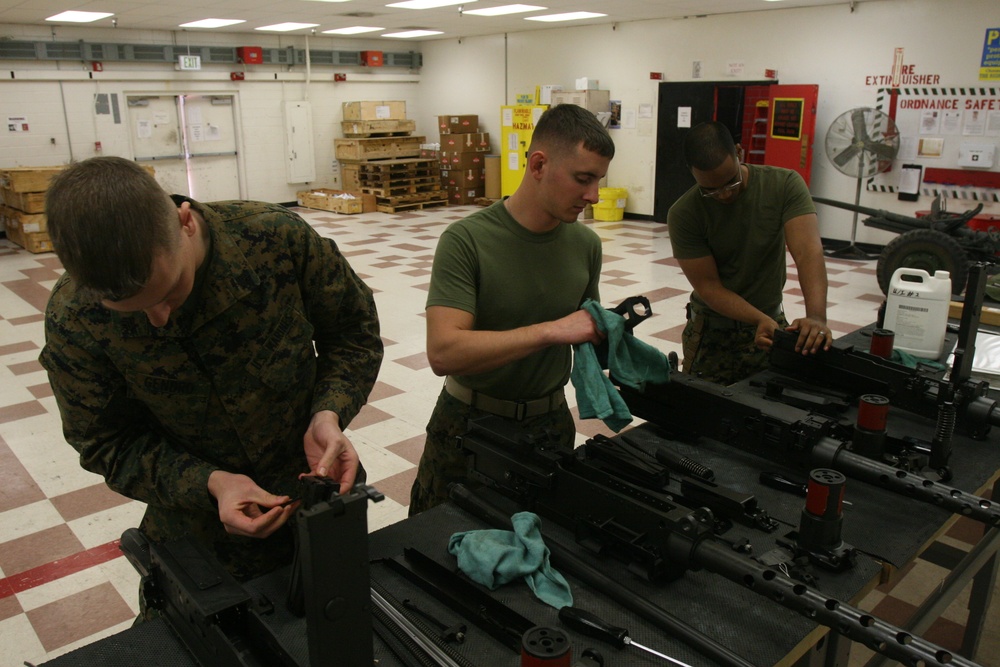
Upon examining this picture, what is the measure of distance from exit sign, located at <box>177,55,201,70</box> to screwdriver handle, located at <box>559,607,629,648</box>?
37.4ft

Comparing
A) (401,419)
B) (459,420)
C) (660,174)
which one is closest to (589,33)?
(660,174)

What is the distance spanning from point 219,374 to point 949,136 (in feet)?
27.2

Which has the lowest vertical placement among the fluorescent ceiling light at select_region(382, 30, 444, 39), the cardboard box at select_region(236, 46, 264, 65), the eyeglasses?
the eyeglasses

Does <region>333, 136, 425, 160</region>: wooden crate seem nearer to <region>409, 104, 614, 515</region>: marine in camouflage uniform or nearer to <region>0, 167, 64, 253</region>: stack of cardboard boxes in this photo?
<region>0, 167, 64, 253</region>: stack of cardboard boxes

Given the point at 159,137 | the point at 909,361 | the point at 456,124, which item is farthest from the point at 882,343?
the point at 159,137

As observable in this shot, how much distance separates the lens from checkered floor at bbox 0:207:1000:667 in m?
2.59

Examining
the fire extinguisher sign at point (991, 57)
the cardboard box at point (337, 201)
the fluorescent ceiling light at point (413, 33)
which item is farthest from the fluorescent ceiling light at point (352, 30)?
the fire extinguisher sign at point (991, 57)

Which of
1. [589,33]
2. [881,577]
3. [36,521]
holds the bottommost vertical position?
[36,521]

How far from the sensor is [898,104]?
788 centimetres

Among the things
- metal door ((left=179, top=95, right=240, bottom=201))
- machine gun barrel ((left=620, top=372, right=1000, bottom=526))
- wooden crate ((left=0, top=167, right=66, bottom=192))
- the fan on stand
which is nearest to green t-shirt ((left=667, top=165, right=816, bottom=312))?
machine gun barrel ((left=620, top=372, right=1000, bottom=526))

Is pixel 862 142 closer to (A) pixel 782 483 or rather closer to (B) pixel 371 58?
(A) pixel 782 483

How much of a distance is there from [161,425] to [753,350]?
1.97 metres

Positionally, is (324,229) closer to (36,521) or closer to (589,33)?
(589,33)

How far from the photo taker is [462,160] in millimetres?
12023
